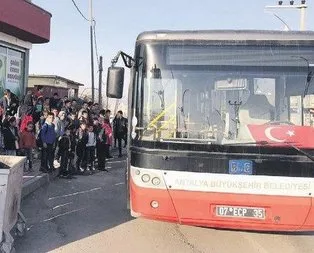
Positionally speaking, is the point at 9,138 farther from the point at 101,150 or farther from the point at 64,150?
the point at 101,150

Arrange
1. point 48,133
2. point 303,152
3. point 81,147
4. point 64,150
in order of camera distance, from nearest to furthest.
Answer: point 303,152, point 48,133, point 64,150, point 81,147

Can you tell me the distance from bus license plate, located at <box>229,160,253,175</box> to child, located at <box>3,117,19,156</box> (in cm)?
626

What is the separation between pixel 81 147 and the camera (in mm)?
13023

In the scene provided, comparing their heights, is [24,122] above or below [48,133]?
above

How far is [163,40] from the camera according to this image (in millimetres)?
6207

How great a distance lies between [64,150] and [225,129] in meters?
6.89

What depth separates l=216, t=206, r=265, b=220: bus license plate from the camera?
5891 mm

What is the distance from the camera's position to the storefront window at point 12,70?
17763mm

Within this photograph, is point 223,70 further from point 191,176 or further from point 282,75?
point 191,176

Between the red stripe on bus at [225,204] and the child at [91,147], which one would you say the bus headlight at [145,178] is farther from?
the child at [91,147]

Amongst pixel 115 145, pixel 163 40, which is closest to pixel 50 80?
pixel 115 145

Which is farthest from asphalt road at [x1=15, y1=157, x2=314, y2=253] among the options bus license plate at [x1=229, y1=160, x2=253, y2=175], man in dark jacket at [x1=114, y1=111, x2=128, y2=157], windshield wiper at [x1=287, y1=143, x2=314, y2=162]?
man in dark jacket at [x1=114, y1=111, x2=128, y2=157]

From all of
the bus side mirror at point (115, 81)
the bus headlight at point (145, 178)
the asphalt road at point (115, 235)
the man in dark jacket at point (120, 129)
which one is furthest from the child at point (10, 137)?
the man in dark jacket at point (120, 129)

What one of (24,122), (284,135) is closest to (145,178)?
(284,135)
